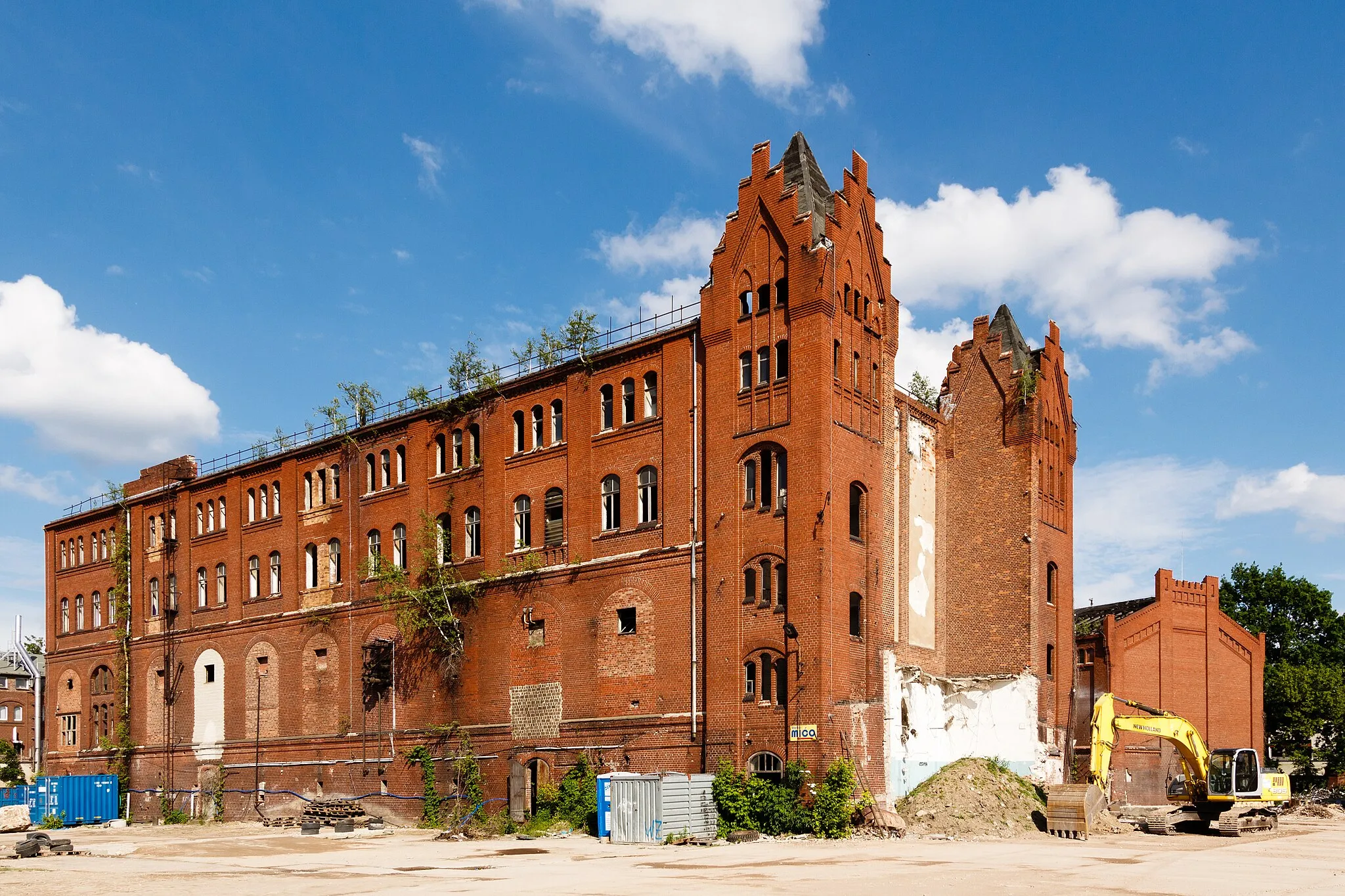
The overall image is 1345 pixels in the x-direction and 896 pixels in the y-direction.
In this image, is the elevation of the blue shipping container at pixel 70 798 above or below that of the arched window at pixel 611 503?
below

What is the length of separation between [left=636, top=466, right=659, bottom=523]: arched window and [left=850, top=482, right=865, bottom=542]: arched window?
19.5 feet

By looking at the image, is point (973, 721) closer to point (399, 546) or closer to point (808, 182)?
point (808, 182)

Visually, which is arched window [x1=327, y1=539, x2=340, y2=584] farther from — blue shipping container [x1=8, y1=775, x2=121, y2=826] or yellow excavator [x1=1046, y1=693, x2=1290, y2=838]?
yellow excavator [x1=1046, y1=693, x2=1290, y2=838]

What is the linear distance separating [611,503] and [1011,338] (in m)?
15.0

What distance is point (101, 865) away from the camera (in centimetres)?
3144

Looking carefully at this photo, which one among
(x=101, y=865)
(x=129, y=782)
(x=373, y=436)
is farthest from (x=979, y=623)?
(x=129, y=782)

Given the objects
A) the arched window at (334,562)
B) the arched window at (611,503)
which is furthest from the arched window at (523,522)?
the arched window at (334,562)

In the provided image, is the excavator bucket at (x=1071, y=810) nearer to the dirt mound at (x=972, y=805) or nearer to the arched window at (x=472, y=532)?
the dirt mound at (x=972, y=805)

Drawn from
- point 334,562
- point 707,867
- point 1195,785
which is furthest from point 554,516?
point 1195,785

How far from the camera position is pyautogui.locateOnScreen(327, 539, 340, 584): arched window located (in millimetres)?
49156

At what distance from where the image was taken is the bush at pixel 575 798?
1451 inches

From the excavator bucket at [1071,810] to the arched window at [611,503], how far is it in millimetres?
14926

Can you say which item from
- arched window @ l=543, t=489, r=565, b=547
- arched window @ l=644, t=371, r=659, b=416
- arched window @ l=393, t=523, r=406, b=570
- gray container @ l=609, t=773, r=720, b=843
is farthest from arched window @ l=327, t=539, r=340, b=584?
gray container @ l=609, t=773, r=720, b=843

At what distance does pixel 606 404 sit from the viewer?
4109cm
